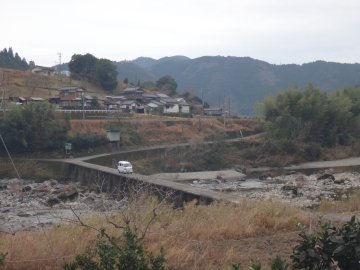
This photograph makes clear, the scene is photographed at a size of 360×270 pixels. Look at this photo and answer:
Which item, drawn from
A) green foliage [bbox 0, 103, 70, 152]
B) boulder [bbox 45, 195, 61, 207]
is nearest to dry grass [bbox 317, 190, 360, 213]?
boulder [bbox 45, 195, 61, 207]

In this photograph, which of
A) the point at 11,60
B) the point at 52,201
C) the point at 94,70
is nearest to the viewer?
the point at 52,201

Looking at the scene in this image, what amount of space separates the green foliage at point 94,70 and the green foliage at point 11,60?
16.7m

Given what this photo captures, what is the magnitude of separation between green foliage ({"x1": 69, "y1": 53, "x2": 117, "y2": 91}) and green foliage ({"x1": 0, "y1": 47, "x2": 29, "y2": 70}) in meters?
16.7

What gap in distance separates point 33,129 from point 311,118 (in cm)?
2412

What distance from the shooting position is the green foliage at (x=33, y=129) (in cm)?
3425

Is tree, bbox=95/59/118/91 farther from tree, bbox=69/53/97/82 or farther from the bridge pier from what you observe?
the bridge pier

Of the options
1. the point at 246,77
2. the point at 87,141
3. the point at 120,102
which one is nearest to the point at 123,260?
the point at 87,141

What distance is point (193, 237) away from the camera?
6.46 metres

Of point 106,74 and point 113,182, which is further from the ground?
point 106,74

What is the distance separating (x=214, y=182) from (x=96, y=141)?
40.9ft

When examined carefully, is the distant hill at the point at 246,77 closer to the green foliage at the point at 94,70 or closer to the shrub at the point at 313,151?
the green foliage at the point at 94,70

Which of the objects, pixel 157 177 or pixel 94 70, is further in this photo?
pixel 94 70

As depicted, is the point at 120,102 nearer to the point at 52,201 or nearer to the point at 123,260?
the point at 52,201

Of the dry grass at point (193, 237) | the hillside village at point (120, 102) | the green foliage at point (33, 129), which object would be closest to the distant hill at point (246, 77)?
the hillside village at point (120, 102)
